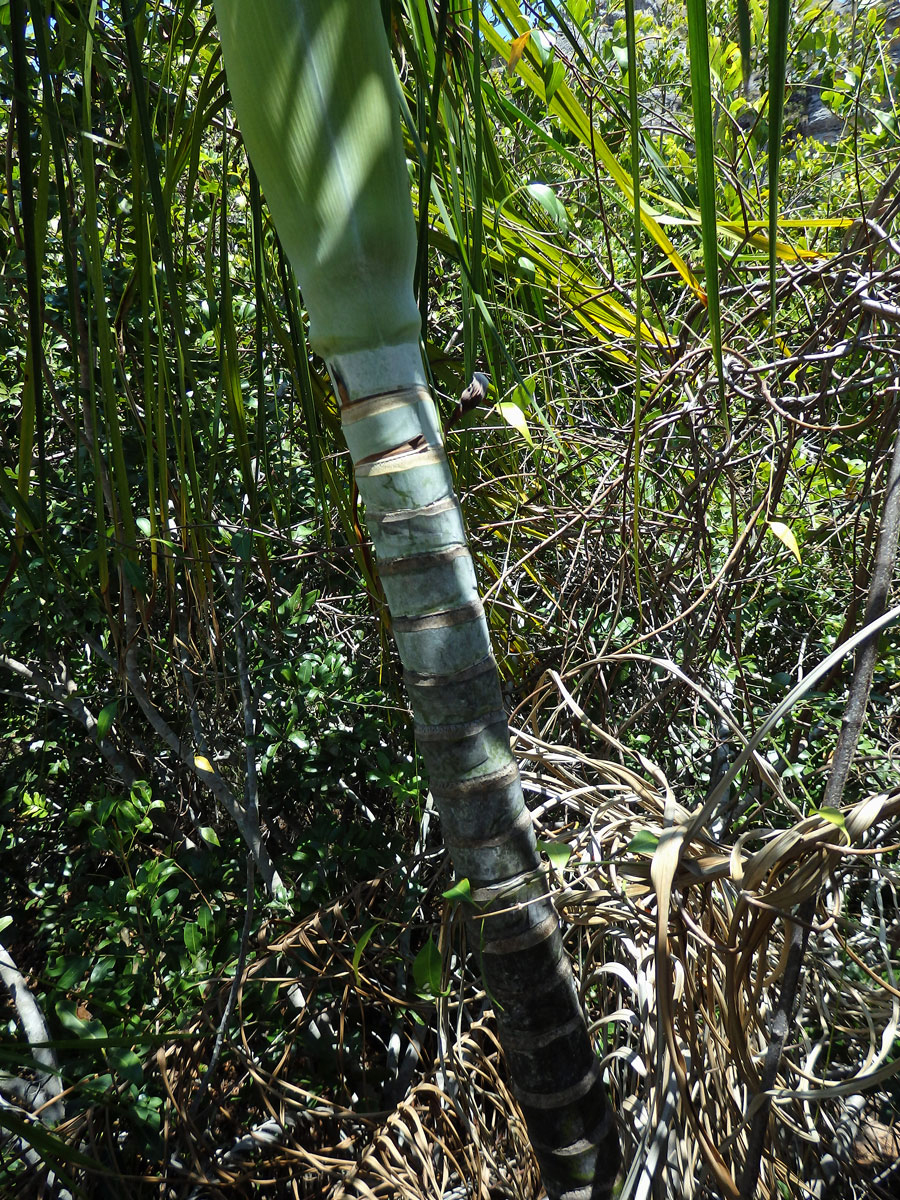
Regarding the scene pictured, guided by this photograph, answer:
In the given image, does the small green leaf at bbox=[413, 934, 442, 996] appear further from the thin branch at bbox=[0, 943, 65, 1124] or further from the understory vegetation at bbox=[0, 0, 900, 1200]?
the thin branch at bbox=[0, 943, 65, 1124]

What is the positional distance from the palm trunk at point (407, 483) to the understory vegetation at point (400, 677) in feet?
0.29

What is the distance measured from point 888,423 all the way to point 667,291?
1.59 meters

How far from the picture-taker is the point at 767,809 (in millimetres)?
1331

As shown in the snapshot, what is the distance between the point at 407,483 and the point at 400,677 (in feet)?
2.77

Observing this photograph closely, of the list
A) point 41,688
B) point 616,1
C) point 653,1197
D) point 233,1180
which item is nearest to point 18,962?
point 41,688

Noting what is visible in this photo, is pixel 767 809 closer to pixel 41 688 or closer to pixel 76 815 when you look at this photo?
pixel 76 815

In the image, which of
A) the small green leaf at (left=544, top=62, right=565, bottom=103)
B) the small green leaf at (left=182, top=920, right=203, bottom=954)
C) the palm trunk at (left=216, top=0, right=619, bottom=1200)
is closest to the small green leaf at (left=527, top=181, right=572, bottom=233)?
the small green leaf at (left=544, top=62, right=565, bottom=103)

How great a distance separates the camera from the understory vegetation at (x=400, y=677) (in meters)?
0.70

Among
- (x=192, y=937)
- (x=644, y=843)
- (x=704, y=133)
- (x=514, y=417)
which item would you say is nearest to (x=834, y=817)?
(x=644, y=843)

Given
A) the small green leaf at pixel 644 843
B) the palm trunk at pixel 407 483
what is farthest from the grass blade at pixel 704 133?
the small green leaf at pixel 644 843

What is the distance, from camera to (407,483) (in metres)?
0.57

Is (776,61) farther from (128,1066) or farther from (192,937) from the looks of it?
(192,937)

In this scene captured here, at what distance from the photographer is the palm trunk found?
19.1 inches

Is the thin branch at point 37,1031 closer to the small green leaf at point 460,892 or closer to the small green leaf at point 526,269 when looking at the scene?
the small green leaf at point 460,892
